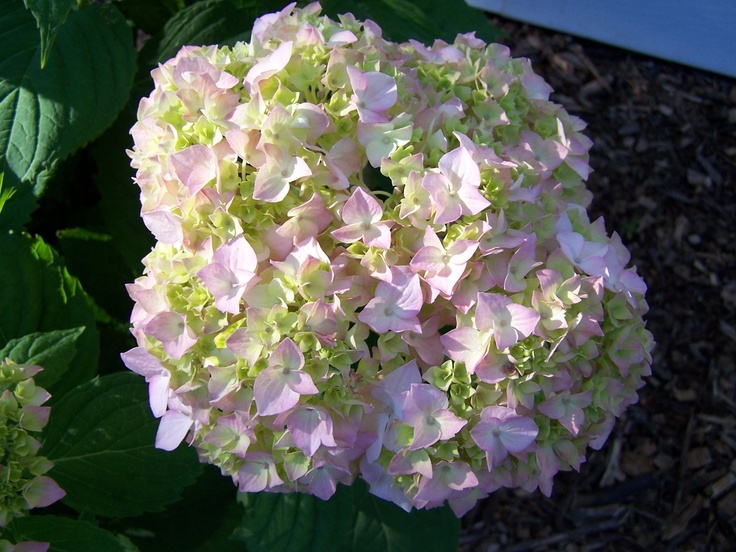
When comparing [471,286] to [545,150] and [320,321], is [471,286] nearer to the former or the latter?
[320,321]

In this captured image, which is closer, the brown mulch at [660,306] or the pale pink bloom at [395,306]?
the pale pink bloom at [395,306]

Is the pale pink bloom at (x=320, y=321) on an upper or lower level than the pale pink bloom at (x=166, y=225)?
lower

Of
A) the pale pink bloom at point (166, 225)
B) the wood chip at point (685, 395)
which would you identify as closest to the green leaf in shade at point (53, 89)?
the pale pink bloom at point (166, 225)

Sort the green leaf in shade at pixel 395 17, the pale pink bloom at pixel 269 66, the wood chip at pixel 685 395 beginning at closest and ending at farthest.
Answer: the pale pink bloom at pixel 269 66 < the green leaf in shade at pixel 395 17 < the wood chip at pixel 685 395

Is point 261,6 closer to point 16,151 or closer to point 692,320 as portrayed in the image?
point 16,151

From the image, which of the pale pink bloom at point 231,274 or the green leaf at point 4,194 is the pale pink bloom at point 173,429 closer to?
the pale pink bloom at point 231,274

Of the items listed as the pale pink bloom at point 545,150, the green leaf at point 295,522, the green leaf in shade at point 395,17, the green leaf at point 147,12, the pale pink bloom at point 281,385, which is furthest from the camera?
the green leaf at point 147,12

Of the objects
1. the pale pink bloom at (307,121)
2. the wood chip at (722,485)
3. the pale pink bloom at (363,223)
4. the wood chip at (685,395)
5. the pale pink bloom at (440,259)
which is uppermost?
the pale pink bloom at (307,121)

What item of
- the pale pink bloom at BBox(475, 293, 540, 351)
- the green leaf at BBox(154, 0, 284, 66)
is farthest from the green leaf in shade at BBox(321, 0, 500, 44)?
the pale pink bloom at BBox(475, 293, 540, 351)

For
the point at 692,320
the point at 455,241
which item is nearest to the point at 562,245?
the point at 455,241
